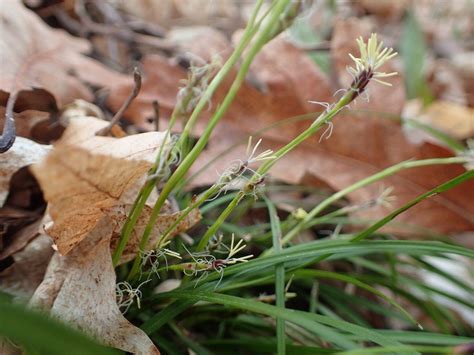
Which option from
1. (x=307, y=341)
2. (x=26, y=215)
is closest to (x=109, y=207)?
(x=26, y=215)

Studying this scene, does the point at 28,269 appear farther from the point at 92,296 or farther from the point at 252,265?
the point at 252,265

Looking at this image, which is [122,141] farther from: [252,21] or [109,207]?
[252,21]

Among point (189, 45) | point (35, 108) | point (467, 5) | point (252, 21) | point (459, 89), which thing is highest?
point (467, 5)

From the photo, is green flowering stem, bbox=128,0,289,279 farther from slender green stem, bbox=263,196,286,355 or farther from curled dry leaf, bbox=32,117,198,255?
slender green stem, bbox=263,196,286,355

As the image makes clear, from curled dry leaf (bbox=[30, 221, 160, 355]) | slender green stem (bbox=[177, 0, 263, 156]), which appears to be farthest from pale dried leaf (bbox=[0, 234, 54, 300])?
slender green stem (bbox=[177, 0, 263, 156])

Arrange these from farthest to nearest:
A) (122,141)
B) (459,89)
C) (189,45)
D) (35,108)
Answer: (459,89), (189,45), (35,108), (122,141)

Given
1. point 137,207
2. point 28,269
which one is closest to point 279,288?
point 137,207

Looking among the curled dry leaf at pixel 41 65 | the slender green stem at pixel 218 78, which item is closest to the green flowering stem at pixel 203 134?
the slender green stem at pixel 218 78
